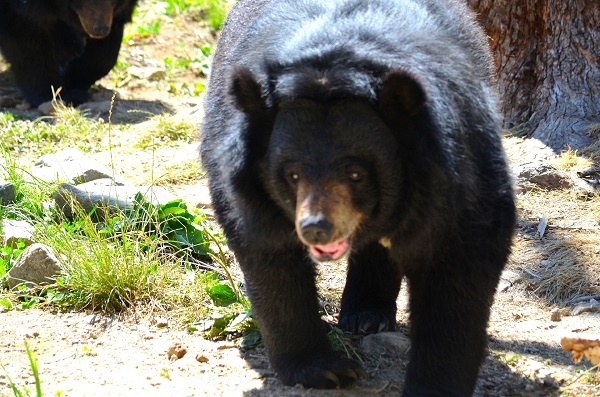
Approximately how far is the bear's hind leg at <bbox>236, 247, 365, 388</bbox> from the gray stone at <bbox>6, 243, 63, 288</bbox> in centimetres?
146

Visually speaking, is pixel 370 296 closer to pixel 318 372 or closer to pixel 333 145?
pixel 318 372

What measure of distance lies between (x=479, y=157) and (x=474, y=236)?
0.32m

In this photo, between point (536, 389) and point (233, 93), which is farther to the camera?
point (536, 389)

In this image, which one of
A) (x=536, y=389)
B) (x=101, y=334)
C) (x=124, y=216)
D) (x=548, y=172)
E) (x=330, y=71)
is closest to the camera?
(x=330, y=71)

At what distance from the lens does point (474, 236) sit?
4.04m

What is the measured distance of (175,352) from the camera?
4.81m

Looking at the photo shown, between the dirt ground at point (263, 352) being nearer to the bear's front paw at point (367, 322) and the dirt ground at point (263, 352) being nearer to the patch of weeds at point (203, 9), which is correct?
the bear's front paw at point (367, 322)

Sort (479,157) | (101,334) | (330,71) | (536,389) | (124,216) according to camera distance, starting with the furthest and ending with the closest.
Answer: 1. (124,216)
2. (101,334)
3. (536,389)
4. (479,157)
5. (330,71)

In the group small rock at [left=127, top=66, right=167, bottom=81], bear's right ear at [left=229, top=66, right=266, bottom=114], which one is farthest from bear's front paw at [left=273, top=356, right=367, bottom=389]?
small rock at [left=127, top=66, right=167, bottom=81]

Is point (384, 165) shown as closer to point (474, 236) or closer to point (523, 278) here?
point (474, 236)

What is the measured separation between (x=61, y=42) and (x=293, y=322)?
22.4 feet

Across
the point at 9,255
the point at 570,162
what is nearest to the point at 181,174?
the point at 9,255

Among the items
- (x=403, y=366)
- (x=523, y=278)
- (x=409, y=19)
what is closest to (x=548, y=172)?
(x=523, y=278)

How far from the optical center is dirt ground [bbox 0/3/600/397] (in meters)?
4.48
